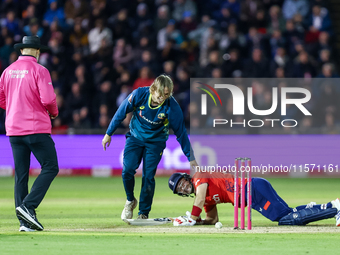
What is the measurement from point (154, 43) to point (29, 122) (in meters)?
10.3

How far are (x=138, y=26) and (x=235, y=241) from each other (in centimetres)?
A: 1187

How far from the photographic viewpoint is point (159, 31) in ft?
57.1

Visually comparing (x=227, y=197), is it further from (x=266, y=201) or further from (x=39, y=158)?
(x=39, y=158)

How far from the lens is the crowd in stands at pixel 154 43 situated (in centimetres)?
1606

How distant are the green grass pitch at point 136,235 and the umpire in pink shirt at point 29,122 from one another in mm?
414

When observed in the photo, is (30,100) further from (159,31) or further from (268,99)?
(159,31)

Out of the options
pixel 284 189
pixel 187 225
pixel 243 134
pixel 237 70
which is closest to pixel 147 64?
pixel 237 70

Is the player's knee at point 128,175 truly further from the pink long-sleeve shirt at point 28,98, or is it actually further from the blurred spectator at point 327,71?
the blurred spectator at point 327,71

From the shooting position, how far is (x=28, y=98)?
7.24 meters

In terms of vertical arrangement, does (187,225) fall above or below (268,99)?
below

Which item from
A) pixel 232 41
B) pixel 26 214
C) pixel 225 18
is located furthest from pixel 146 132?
pixel 225 18

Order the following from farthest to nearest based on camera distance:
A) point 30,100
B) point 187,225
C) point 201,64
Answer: point 201,64 → point 187,225 → point 30,100

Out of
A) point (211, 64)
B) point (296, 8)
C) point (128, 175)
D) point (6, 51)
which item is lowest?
point (128, 175)

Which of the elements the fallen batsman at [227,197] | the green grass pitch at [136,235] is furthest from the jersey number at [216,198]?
the green grass pitch at [136,235]
